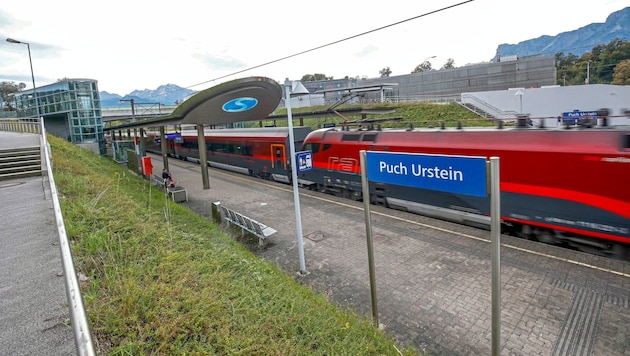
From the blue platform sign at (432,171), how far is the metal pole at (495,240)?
0.43 ft

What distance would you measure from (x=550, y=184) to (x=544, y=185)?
0.14m

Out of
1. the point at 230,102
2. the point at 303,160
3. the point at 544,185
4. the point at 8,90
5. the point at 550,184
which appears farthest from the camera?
the point at 8,90

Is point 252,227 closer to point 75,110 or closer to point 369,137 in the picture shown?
point 369,137

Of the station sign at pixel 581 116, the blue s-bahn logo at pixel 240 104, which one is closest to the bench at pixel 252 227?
the blue s-bahn logo at pixel 240 104

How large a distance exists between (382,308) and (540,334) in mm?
2604

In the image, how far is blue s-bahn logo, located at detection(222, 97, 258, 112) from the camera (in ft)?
51.9

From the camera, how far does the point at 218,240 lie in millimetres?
9047

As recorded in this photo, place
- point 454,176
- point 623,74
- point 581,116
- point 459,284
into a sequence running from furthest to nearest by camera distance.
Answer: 1. point 623,74
2. point 581,116
3. point 459,284
4. point 454,176

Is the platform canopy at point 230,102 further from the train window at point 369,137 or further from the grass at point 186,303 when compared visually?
the grass at point 186,303

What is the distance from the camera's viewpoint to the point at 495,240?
4.06 meters

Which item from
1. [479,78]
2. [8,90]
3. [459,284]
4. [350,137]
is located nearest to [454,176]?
[459,284]

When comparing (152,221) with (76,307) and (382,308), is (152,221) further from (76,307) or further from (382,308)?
(76,307)

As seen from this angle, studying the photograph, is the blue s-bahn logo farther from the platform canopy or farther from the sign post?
the sign post

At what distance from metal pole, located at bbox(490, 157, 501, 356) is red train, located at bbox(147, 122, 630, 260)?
531 centimetres
